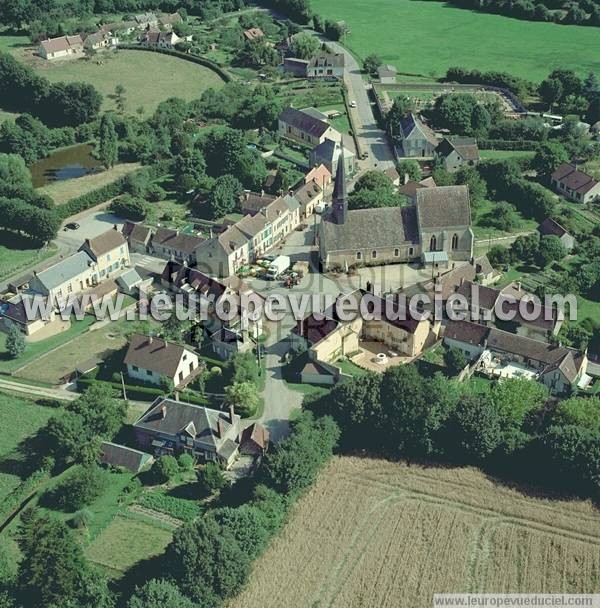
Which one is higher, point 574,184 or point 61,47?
point 61,47

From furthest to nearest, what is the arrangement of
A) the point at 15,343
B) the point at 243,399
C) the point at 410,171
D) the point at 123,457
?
1. the point at 410,171
2. the point at 15,343
3. the point at 243,399
4. the point at 123,457

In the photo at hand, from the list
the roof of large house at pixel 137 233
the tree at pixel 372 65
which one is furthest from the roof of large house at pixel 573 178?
the roof of large house at pixel 137 233

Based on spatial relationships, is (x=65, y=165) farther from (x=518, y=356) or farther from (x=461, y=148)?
(x=518, y=356)

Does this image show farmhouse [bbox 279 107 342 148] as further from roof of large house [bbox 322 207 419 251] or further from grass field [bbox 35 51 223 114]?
roof of large house [bbox 322 207 419 251]

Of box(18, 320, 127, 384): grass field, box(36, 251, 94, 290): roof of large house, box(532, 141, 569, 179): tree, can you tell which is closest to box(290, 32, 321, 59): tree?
box(532, 141, 569, 179): tree

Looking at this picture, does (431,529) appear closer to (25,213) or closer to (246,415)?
(246,415)

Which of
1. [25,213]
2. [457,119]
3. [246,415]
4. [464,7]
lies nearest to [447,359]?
[246,415]

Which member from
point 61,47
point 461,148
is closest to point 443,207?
point 461,148

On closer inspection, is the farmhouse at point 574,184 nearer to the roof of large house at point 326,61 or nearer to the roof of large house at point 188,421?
the roof of large house at point 326,61
